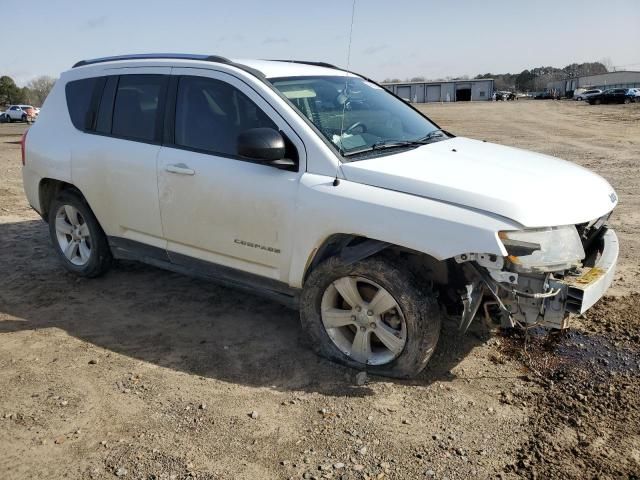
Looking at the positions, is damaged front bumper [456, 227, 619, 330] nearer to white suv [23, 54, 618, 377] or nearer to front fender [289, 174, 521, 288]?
white suv [23, 54, 618, 377]

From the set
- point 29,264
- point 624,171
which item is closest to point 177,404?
point 29,264

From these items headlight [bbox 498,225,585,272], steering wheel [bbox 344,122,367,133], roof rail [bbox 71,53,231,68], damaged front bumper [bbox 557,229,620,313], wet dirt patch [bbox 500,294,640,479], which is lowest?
wet dirt patch [bbox 500,294,640,479]

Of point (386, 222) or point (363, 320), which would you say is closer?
point (386, 222)

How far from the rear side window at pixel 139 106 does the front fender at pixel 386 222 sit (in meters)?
1.63

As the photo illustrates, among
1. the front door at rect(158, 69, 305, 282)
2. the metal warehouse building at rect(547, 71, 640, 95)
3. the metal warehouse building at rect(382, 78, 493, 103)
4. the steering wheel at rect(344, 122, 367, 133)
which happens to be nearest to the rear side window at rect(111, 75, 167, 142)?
the front door at rect(158, 69, 305, 282)

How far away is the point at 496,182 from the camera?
3.42 meters

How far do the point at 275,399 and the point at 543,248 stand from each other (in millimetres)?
1815

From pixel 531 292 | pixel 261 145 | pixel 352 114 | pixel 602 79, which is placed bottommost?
pixel 531 292

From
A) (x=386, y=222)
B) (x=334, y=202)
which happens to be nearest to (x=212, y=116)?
(x=334, y=202)

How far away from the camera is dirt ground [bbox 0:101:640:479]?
9.50 ft

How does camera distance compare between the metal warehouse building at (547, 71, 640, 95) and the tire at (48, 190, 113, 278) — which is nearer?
the tire at (48, 190, 113, 278)

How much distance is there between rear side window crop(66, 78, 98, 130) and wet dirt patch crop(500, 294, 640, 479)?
4.07m

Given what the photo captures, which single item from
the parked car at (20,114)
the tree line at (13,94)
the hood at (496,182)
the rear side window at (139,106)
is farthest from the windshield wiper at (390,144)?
the tree line at (13,94)

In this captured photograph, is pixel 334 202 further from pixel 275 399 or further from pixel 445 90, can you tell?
pixel 445 90
